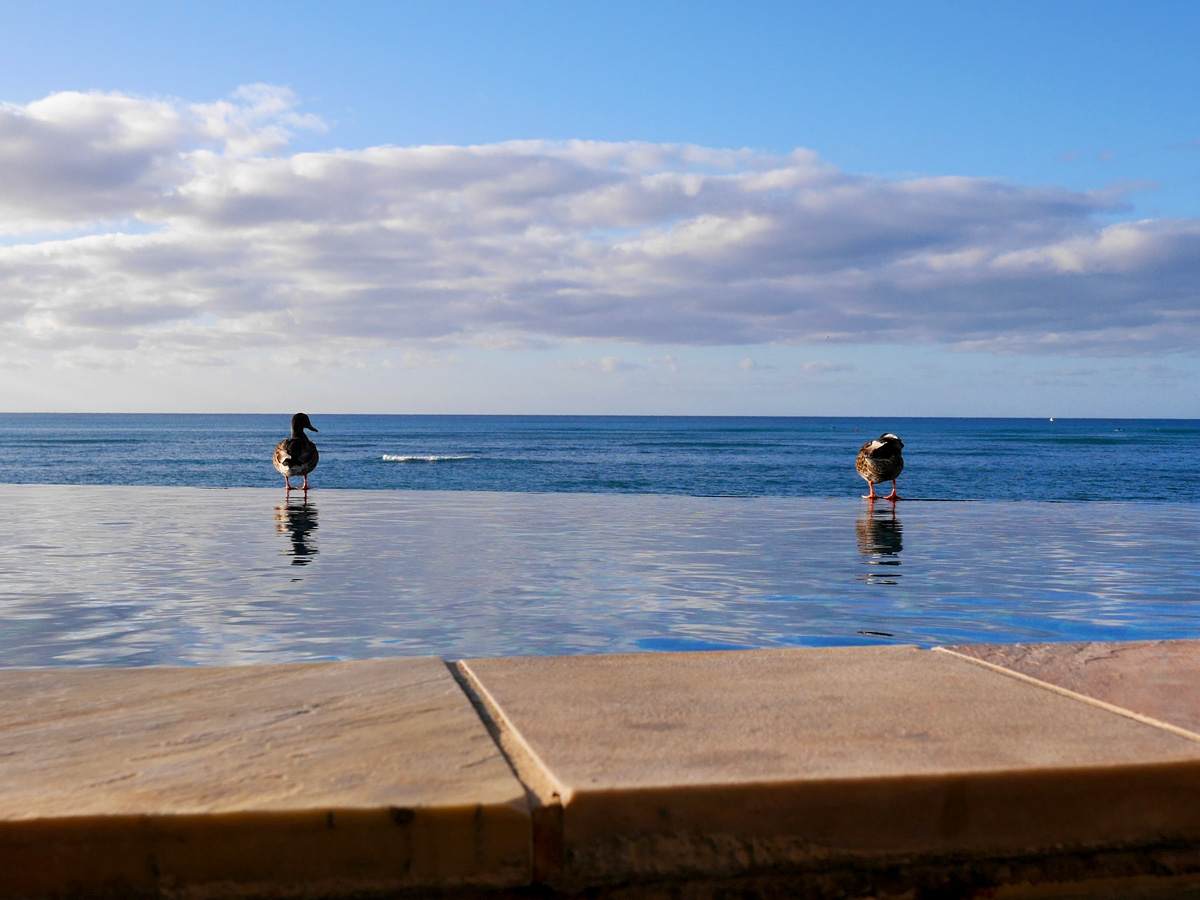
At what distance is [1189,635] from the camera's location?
610 centimetres

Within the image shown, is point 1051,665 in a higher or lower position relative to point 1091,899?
higher

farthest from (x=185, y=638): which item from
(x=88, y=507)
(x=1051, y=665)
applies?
(x=88, y=507)

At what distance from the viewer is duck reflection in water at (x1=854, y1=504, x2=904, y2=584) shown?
8594 mm

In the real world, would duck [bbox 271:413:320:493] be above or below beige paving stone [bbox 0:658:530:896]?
above

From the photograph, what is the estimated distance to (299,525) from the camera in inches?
497

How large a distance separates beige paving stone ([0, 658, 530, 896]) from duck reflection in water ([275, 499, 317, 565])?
6.74 m

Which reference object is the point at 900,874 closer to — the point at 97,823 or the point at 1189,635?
the point at 97,823

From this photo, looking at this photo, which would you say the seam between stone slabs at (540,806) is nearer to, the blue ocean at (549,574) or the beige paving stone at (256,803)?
the beige paving stone at (256,803)

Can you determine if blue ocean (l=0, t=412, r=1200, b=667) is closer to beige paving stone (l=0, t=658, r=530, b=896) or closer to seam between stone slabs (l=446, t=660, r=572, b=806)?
seam between stone slabs (l=446, t=660, r=572, b=806)

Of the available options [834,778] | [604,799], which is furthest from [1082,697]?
[604,799]

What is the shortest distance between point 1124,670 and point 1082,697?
1.61 feet

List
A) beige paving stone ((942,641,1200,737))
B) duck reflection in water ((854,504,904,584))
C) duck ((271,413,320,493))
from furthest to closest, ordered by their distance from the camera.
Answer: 1. duck ((271,413,320,493))
2. duck reflection in water ((854,504,904,584))
3. beige paving stone ((942,641,1200,737))

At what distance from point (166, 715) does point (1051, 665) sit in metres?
2.71

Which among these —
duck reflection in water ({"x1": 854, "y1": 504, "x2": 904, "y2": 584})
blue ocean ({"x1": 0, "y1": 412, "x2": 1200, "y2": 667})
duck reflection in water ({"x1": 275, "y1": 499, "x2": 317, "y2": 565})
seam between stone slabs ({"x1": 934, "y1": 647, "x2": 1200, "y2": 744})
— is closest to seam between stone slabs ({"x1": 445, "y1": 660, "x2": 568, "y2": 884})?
seam between stone slabs ({"x1": 934, "y1": 647, "x2": 1200, "y2": 744})
